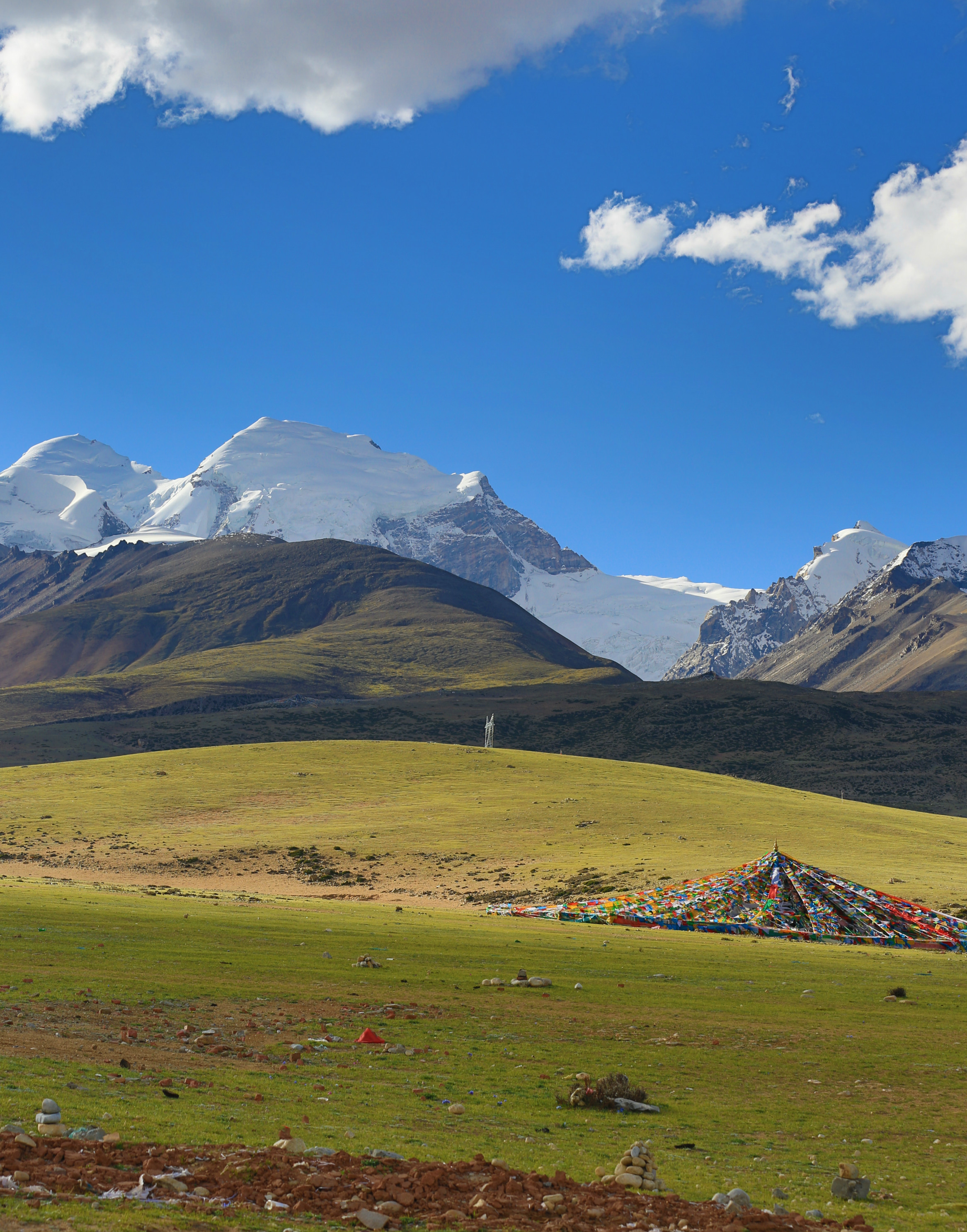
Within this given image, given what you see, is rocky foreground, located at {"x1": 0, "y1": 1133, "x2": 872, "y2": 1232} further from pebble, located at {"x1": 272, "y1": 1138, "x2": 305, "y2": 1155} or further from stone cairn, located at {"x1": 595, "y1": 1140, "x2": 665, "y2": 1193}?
stone cairn, located at {"x1": 595, "y1": 1140, "x2": 665, "y2": 1193}

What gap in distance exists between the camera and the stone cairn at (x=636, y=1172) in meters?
12.0

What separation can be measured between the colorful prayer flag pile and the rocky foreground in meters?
31.9

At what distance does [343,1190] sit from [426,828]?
5925 centimetres

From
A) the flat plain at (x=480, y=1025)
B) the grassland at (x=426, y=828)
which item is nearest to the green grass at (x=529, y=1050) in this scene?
the flat plain at (x=480, y=1025)

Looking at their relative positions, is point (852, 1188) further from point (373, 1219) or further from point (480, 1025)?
point (480, 1025)

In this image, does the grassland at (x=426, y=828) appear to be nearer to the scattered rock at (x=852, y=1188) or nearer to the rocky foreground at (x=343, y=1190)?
the scattered rock at (x=852, y=1188)

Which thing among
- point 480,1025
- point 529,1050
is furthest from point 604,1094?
point 480,1025

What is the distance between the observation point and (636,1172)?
40.4 ft

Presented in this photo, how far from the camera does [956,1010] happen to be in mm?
25328

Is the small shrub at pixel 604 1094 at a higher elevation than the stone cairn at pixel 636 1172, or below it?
below

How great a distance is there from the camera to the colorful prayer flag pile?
41000mm

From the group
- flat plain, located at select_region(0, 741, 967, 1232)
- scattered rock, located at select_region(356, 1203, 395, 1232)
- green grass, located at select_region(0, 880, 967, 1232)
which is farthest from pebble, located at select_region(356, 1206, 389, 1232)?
green grass, located at select_region(0, 880, 967, 1232)

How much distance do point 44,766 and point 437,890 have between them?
57.4 meters

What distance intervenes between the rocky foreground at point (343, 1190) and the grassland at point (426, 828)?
3866 cm
